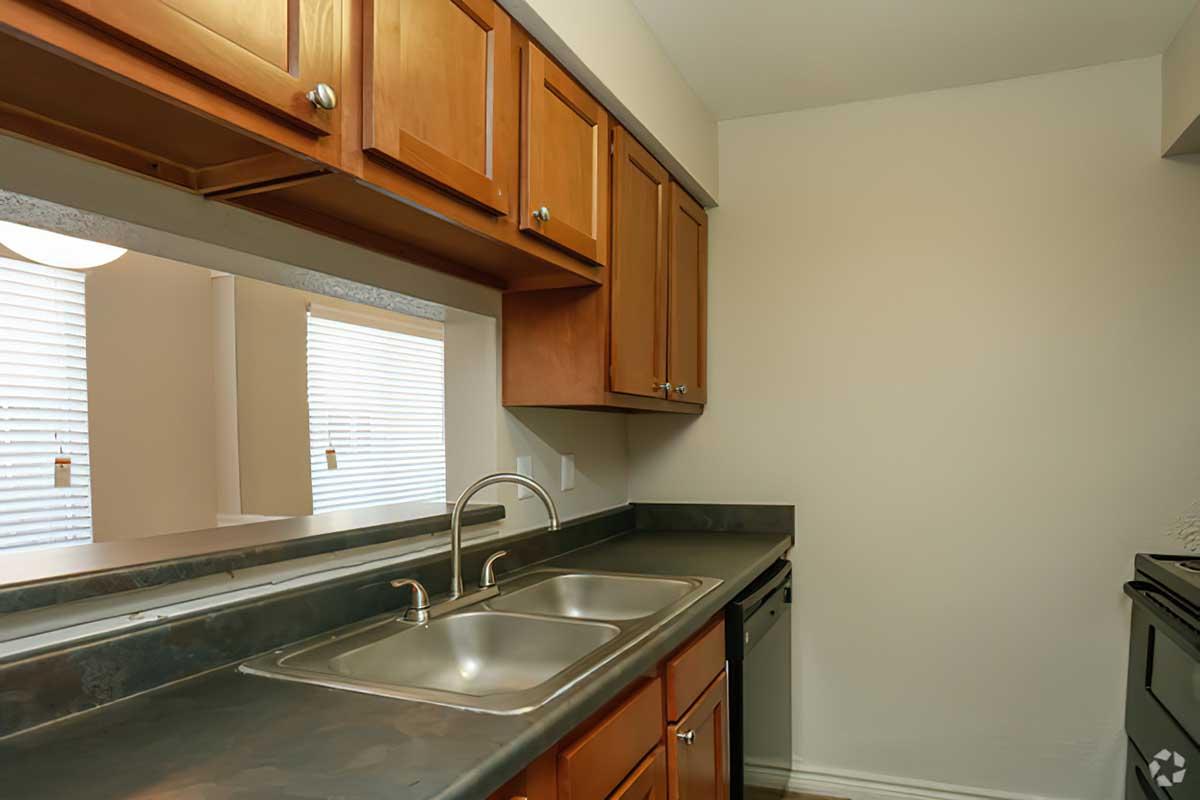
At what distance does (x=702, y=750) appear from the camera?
5.69 feet

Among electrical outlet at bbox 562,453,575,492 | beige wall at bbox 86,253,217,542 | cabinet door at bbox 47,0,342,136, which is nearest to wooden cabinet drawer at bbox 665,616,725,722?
electrical outlet at bbox 562,453,575,492

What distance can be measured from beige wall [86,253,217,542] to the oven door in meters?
3.60

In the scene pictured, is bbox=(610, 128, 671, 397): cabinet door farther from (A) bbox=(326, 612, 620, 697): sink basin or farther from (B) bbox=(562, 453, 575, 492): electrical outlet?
(A) bbox=(326, 612, 620, 697): sink basin

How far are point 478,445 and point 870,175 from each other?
169 cm

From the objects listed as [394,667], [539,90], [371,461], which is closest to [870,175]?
[539,90]

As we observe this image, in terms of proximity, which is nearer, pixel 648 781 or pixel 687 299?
pixel 648 781

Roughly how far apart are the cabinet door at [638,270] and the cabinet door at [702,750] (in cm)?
81

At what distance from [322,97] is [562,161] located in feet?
2.62

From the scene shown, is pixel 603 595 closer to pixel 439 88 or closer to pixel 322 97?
pixel 439 88

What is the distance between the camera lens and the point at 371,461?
441 centimetres

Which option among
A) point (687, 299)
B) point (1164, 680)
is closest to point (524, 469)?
point (687, 299)

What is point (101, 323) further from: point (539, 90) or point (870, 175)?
point (870, 175)

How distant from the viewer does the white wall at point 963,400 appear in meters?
2.46

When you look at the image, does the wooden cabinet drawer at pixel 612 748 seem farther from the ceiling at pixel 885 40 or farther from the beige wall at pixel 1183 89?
the beige wall at pixel 1183 89
